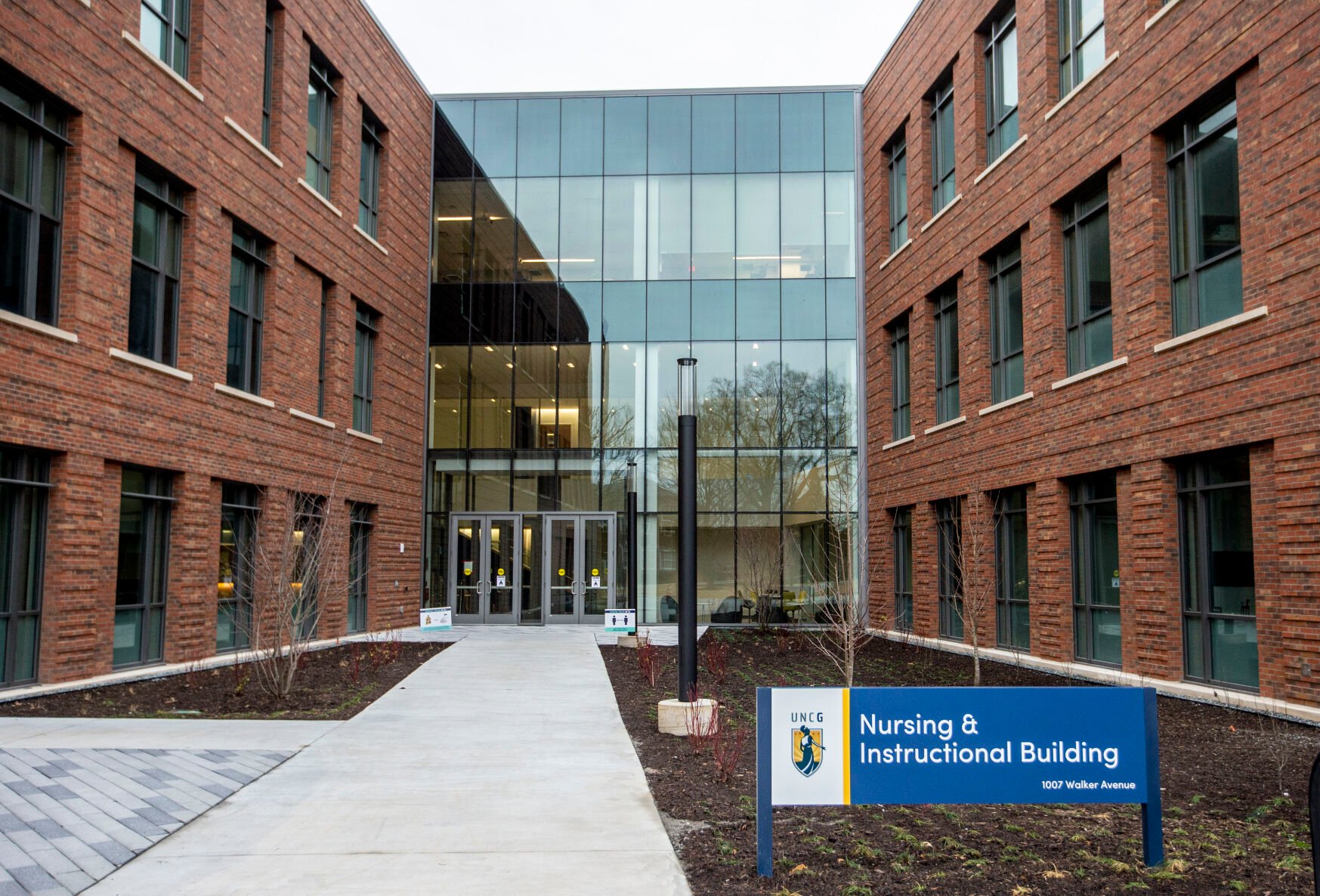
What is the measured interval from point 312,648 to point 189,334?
635 centimetres

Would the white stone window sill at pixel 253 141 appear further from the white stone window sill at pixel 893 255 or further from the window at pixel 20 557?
the white stone window sill at pixel 893 255

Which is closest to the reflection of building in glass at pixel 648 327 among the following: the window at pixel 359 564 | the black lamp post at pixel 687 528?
the window at pixel 359 564

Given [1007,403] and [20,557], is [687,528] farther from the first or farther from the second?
[1007,403]

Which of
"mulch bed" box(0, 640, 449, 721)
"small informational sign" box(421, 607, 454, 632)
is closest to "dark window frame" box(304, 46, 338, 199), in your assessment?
"small informational sign" box(421, 607, 454, 632)

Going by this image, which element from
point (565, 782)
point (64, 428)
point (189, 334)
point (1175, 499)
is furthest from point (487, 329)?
point (565, 782)

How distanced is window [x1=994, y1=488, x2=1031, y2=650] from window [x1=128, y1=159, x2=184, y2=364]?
14.1 m

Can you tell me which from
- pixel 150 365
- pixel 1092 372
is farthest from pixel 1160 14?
pixel 150 365

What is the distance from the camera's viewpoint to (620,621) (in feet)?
79.8

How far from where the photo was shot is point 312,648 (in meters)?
19.4

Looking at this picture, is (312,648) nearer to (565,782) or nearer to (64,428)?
(64,428)

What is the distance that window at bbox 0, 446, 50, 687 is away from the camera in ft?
41.4

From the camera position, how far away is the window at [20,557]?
41.4ft

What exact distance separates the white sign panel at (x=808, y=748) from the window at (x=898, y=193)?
20637mm

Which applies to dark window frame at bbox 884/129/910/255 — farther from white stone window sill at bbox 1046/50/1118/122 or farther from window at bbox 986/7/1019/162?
white stone window sill at bbox 1046/50/1118/122
